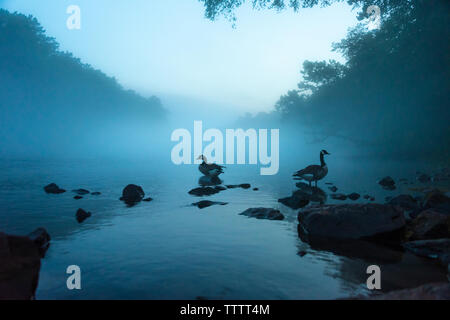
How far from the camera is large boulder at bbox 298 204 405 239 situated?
23.2 feet

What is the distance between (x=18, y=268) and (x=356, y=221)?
21.9ft

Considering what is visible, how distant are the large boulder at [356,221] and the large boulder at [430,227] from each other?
1.00ft

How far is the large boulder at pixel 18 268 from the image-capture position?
3863mm

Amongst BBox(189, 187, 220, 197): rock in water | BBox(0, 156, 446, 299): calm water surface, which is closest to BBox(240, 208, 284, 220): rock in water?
BBox(0, 156, 446, 299): calm water surface

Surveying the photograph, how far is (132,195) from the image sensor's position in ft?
43.0

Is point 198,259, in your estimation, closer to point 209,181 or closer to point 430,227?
point 430,227

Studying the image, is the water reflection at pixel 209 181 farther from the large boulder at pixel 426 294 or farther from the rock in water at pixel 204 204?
the large boulder at pixel 426 294

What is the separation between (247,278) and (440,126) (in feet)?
133

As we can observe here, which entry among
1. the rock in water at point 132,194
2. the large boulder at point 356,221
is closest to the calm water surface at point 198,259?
the large boulder at point 356,221

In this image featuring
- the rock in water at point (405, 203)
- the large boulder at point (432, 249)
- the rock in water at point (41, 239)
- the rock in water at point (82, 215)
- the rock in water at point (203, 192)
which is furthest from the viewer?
the rock in water at point (203, 192)

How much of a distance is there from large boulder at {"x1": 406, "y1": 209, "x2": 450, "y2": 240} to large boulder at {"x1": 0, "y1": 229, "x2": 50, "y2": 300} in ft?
24.5

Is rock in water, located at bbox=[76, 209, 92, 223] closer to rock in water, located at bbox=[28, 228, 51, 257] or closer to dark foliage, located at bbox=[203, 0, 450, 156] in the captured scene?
rock in water, located at bbox=[28, 228, 51, 257]
